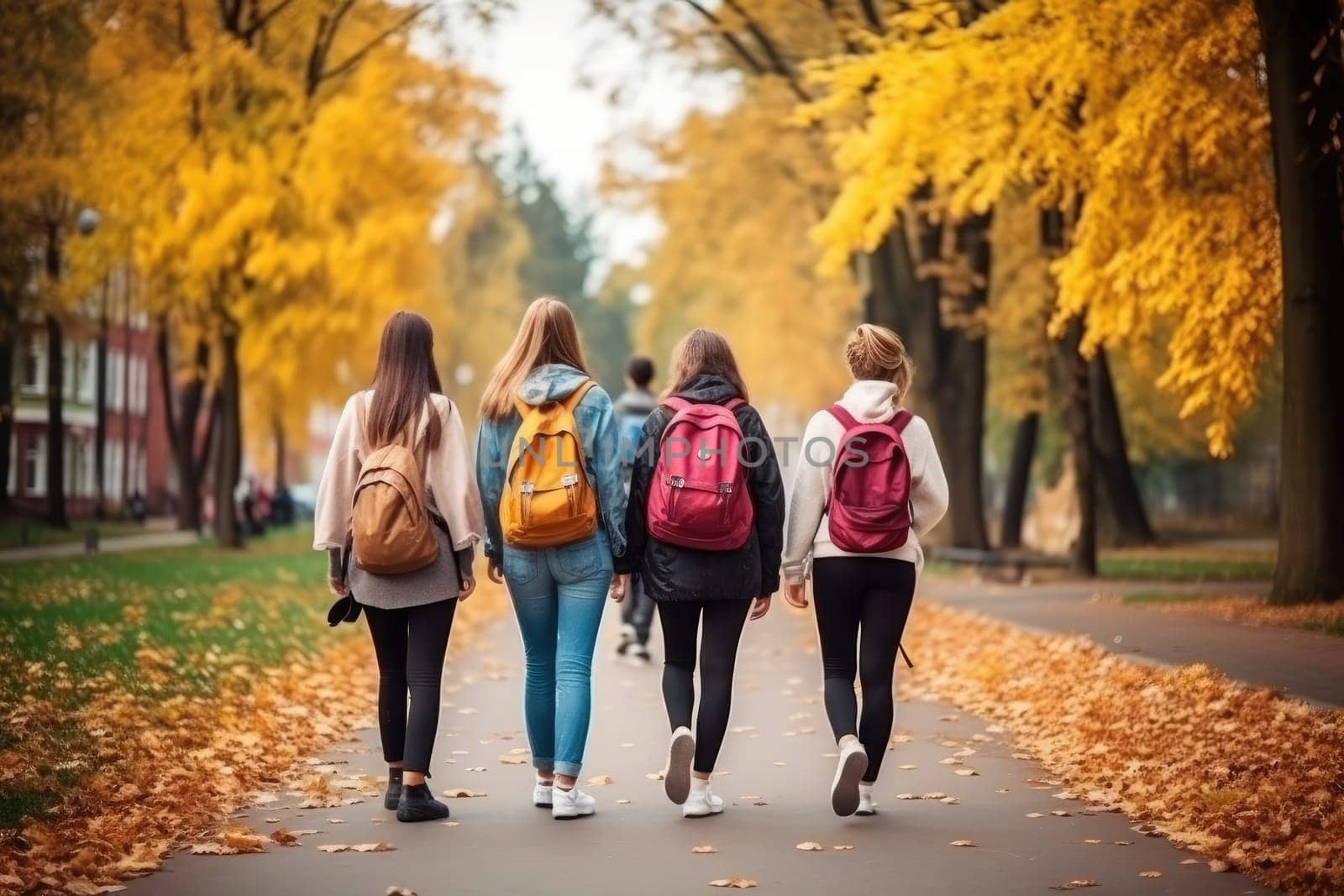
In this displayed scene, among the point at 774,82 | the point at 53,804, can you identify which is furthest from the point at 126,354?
the point at 53,804

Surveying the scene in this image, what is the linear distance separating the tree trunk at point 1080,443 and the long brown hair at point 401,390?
15.7 m

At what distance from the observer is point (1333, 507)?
1490 centimetres

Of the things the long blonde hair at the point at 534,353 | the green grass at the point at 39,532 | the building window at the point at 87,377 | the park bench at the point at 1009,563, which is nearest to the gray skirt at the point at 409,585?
the long blonde hair at the point at 534,353

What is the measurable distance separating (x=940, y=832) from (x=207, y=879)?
294 centimetres

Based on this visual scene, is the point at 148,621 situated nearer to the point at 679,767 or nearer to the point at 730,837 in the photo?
the point at 679,767

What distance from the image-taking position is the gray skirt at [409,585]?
7.96m

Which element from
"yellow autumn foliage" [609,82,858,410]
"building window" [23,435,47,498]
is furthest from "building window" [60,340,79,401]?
"yellow autumn foliage" [609,82,858,410]

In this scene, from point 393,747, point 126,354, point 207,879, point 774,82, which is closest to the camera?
point 207,879

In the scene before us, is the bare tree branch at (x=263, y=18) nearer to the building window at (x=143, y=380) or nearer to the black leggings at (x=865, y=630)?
the black leggings at (x=865, y=630)

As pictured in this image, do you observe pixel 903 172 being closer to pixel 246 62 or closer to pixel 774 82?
pixel 774 82

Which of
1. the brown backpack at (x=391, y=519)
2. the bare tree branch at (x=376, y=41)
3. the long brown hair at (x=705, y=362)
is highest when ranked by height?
the bare tree branch at (x=376, y=41)

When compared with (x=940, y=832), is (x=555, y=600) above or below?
above

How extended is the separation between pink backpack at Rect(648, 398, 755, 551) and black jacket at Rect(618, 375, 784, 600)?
7cm

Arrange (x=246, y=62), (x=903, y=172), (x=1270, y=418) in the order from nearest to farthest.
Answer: (x=903, y=172), (x=246, y=62), (x=1270, y=418)
